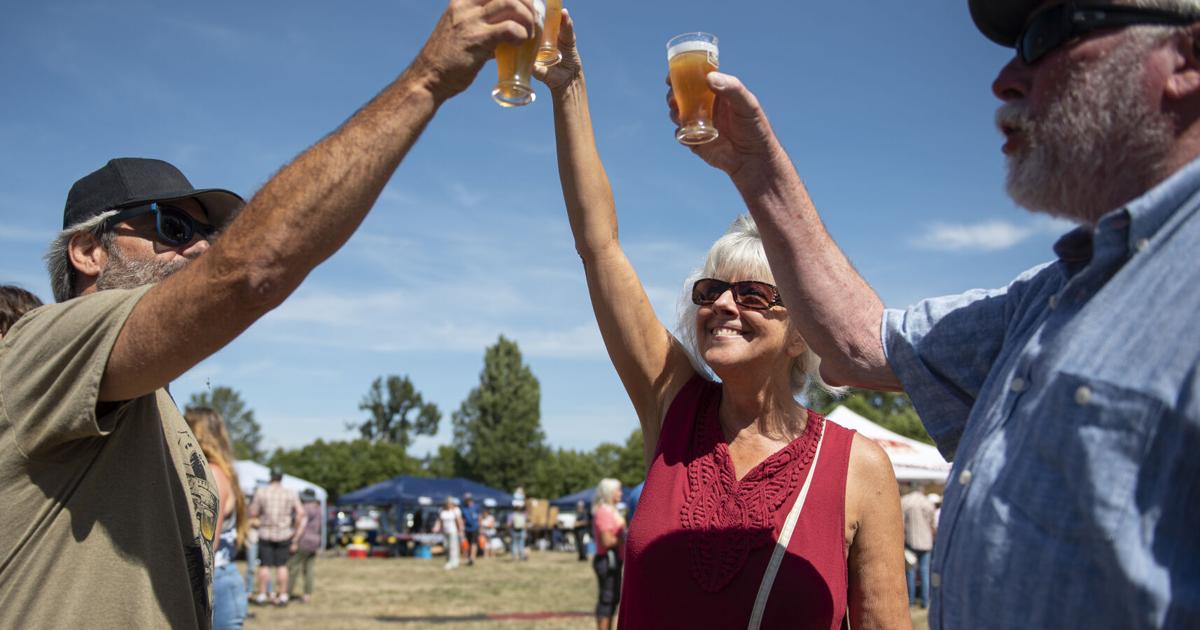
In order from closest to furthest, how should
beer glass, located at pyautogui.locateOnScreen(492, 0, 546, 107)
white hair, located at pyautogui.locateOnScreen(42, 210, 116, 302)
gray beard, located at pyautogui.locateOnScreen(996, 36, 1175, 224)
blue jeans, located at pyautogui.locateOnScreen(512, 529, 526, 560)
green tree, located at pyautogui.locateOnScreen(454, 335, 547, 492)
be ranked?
1. gray beard, located at pyautogui.locateOnScreen(996, 36, 1175, 224)
2. beer glass, located at pyautogui.locateOnScreen(492, 0, 546, 107)
3. white hair, located at pyautogui.locateOnScreen(42, 210, 116, 302)
4. blue jeans, located at pyautogui.locateOnScreen(512, 529, 526, 560)
5. green tree, located at pyautogui.locateOnScreen(454, 335, 547, 492)

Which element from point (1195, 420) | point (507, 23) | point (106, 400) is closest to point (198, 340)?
point (106, 400)

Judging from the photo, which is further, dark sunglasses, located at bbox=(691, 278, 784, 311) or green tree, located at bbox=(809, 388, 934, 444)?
green tree, located at bbox=(809, 388, 934, 444)

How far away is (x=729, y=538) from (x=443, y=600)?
13.3 m

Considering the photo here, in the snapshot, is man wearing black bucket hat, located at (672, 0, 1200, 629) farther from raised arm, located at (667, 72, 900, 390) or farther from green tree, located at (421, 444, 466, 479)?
green tree, located at (421, 444, 466, 479)

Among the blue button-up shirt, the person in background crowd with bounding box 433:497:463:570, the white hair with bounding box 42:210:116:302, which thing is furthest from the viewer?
the person in background crowd with bounding box 433:497:463:570

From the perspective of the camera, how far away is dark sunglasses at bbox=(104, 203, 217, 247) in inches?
91.0

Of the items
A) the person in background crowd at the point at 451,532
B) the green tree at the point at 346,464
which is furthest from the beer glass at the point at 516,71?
the green tree at the point at 346,464

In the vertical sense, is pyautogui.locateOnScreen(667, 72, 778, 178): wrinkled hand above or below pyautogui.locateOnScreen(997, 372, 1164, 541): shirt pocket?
above

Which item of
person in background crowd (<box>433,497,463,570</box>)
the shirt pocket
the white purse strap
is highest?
the shirt pocket

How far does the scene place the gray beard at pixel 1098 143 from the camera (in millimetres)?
1470

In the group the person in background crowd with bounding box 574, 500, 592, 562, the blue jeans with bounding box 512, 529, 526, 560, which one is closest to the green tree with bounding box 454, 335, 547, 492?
the person in background crowd with bounding box 574, 500, 592, 562

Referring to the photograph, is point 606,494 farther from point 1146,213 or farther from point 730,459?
point 1146,213

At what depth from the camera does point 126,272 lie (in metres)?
2.29

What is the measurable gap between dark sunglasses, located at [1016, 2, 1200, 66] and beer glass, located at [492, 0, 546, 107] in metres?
0.97
